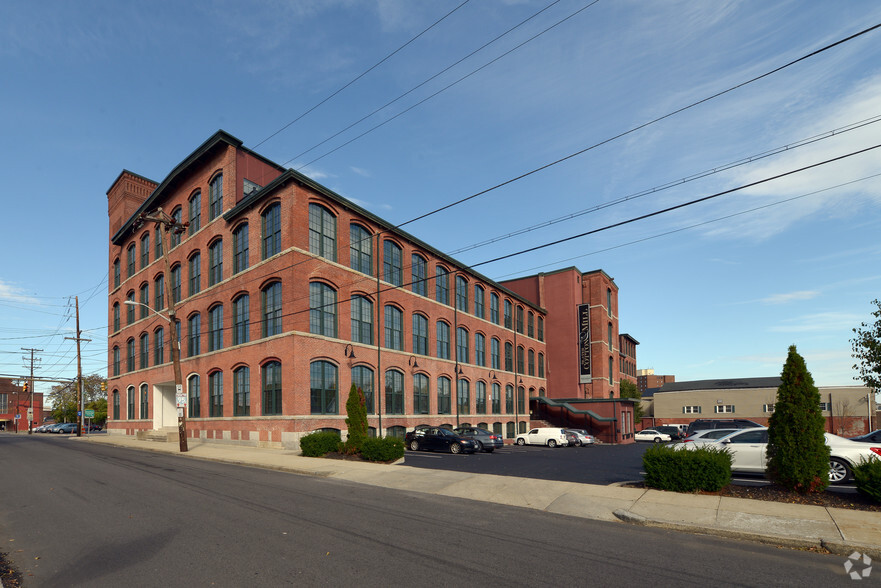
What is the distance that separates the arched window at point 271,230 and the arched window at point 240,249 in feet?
6.13

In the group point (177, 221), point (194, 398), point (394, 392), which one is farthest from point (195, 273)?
point (394, 392)

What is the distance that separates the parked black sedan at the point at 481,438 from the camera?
3241cm

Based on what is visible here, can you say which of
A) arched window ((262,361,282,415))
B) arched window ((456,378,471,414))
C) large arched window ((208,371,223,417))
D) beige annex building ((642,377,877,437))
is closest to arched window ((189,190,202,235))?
large arched window ((208,371,223,417))

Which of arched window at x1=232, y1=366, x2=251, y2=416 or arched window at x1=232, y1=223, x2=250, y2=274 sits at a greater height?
arched window at x1=232, y1=223, x2=250, y2=274

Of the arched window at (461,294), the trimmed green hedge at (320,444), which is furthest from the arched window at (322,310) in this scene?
the arched window at (461,294)

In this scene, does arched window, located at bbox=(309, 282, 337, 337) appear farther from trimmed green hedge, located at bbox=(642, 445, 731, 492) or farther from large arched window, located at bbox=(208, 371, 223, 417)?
trimmed green hedge, located at bbox=(642, 445, 731, 492)

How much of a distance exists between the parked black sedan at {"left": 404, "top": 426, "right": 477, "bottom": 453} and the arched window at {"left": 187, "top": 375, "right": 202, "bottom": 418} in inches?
576

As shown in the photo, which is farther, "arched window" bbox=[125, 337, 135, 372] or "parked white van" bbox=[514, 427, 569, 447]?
"arched window" bbox=[125, 337, 135, 372]

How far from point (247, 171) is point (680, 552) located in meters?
33.7

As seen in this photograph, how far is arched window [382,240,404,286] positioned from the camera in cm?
3819

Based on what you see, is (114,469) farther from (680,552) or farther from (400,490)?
(680,552)

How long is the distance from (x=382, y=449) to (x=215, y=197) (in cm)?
2348

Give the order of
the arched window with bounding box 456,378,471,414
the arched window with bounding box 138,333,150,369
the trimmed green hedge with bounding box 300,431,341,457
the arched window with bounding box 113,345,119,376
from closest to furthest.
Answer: the trimmed green hedge with bounding box 300,431,341,457 → the arched window with bounding box 138,333,150,369 → the arched window with bounding box 456,378,471,414 → the arched window with bounding box 113,345,119,376

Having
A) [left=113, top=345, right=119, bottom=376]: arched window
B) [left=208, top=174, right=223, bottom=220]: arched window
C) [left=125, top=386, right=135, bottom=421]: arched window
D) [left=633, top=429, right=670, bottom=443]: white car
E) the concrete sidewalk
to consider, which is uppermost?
[left=208, top=174, right=223, bottom=220]: arched window
